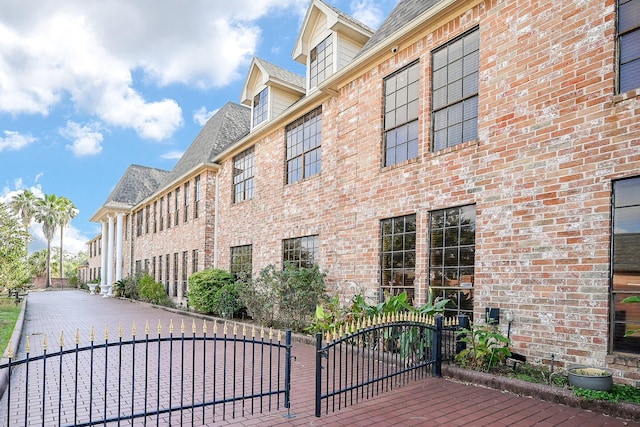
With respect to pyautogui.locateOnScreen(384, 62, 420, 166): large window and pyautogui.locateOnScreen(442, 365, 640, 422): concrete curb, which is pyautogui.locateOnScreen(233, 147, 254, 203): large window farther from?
pyautogui.locateOnScreen(442, 365, 640, 422): concrete curb

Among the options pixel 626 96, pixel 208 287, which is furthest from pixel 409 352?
pixel 208 287

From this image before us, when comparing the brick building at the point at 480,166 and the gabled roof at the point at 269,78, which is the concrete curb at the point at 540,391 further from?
the gabled roof at the point at 269,78

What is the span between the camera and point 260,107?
16.7 metres

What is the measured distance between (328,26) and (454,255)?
7.84 m

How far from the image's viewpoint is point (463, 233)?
8227mm

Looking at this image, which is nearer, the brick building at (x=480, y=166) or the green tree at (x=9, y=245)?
the brick building at (x=480, y=166)

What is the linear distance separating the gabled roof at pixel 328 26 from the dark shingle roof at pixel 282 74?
1.99m

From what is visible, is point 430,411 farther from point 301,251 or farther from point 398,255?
point 301,251

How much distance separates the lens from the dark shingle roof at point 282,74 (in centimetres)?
1623

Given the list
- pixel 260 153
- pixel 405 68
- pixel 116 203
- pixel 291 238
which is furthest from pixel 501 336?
pixel 116 203

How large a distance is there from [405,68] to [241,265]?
385 inches

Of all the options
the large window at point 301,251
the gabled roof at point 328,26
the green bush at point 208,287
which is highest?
the gabled roof at point 328,26

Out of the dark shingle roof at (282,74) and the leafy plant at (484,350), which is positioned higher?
the dark shingle roof at (282,74)

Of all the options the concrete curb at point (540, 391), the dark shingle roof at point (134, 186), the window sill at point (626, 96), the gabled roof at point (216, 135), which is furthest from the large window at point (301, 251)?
the dark shingle roof at point (134, 186)
